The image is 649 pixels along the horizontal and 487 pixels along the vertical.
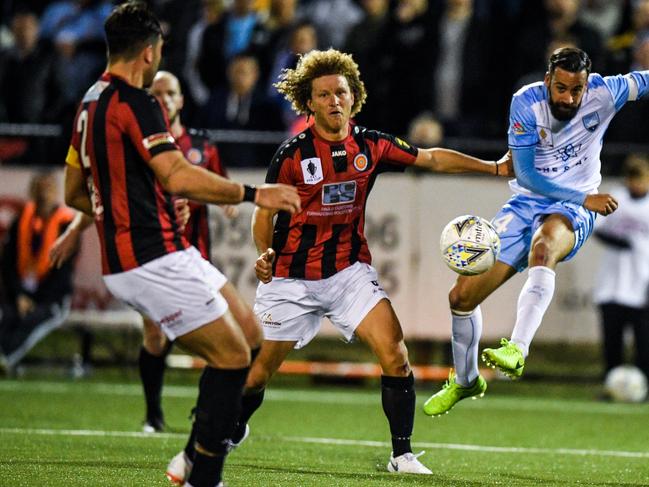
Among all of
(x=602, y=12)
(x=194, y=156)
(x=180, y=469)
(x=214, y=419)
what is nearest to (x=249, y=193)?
(x=214, y=419)

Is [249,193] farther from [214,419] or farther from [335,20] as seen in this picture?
[335,20]

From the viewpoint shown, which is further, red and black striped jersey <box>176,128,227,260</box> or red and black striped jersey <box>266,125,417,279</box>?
red and black striped jersey <box>176,128,227,260</box>

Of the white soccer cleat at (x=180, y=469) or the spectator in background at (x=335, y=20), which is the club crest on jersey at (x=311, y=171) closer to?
the white soccer cleat at (x=180, y=469)

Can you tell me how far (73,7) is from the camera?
56.2 ft

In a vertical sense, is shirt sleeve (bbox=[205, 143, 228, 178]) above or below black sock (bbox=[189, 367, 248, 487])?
above

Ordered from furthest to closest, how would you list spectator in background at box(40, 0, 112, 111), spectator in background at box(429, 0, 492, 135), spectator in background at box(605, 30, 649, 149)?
spectator in background at box(40, 0, 112, 111), spectator in background at box(429, 0, 492, 135), spectator in background at box(605, 30, 649, 149)

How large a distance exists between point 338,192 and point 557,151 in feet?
5.17

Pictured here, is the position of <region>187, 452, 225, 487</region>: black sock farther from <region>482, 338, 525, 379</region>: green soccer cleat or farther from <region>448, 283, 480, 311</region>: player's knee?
<region>448, 283, 480, 311</region>: player's knee

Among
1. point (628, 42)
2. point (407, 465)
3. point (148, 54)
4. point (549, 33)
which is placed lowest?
point (407, 465)

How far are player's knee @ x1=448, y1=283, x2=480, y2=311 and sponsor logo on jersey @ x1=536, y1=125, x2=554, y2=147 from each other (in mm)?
1098

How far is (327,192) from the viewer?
7.88 m

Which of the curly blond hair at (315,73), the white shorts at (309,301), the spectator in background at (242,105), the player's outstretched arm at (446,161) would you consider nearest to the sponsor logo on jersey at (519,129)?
the player's outstretched arm at (446,161)

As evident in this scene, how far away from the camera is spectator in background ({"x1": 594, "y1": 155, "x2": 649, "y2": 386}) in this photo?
42.7ft

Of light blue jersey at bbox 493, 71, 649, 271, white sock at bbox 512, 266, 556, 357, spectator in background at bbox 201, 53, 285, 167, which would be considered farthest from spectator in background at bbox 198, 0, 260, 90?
white sock at bbox 512, 266, 556, 357
